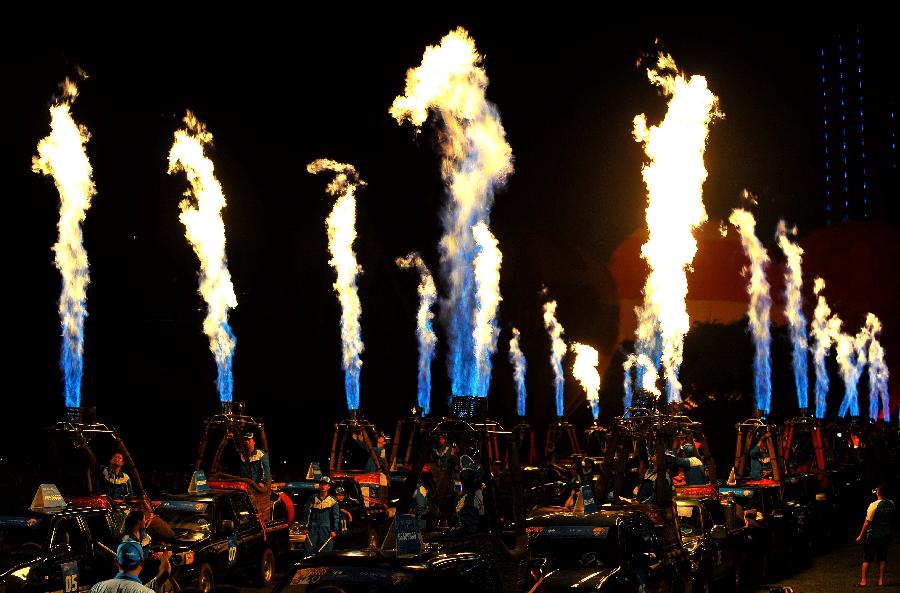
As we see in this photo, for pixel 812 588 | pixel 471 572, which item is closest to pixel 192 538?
pixel 471 572

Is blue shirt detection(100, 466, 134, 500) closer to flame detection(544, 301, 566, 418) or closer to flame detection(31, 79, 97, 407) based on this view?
flame detection(31, 79, 97, 407)

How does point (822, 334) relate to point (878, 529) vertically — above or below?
above

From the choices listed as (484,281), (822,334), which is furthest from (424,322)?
(822,334)

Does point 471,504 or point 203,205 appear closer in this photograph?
point 471,504

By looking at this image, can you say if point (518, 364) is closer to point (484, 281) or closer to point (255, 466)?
point (484, 281)

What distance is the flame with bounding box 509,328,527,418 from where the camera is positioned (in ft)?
148

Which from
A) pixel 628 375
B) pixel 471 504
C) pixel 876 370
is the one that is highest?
pixel 876 370

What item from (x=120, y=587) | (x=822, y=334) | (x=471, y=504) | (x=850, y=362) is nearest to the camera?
(x=120, y=587)

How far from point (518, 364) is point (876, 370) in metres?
31.2

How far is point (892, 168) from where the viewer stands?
76.2 m

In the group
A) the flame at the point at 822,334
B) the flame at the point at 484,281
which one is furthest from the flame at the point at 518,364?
the flame at the point at 822,334

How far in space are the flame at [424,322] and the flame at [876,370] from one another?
3430cm

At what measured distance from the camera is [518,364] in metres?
46.0

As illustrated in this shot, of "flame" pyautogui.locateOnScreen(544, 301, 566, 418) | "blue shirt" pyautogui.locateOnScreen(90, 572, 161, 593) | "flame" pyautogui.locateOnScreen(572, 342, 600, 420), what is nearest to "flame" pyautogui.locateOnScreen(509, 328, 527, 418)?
"flame" pyautogui.locateOnScreen(544, 301, 566, 418)
